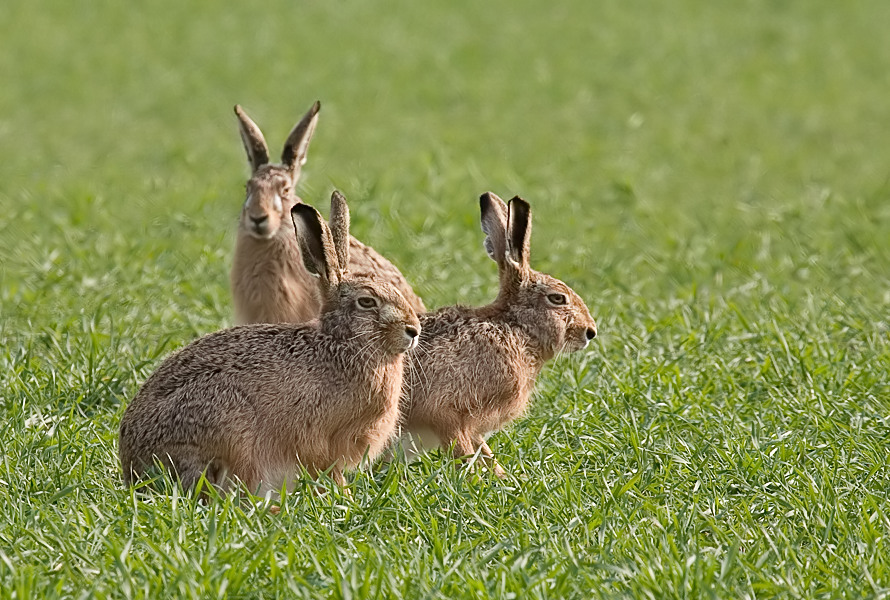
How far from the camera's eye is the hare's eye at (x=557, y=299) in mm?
5531

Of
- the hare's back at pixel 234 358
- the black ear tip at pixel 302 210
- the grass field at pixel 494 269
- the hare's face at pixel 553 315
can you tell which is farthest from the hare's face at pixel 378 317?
the hare's face at pixel 553 315

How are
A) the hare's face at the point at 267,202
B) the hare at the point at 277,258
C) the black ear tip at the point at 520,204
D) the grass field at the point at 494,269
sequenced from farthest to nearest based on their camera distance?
1. the hare at the point at 277,258
2. the hare's face at the point at 267,202
3. the black ear tip at the point at 520,204
4. the grass field at the point at 494,269

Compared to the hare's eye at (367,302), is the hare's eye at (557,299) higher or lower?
lower

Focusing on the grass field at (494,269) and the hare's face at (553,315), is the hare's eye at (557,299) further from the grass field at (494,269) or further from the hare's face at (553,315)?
the grass field at (494,269)

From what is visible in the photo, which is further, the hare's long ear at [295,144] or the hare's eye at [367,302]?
the hare's long ear at [295,144]

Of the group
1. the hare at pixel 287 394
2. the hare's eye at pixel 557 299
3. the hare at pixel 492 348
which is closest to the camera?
the hare at pixel 287 394

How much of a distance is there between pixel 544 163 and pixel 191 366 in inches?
287

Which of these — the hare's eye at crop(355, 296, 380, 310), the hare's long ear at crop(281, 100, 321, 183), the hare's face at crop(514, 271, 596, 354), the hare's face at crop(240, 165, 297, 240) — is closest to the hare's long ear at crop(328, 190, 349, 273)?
the hare's eye at crop(355, 296, 380, 310)

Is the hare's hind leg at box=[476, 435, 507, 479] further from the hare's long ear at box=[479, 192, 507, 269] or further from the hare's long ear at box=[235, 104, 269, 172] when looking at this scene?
the hare's long ear at box=[235, 104, 269, 172]

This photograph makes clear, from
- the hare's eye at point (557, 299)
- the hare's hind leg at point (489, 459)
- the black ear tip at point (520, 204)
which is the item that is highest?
the black ear tip at point (520, 204)

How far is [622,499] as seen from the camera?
455 centimetres

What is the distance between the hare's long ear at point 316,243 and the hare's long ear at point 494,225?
0.81m

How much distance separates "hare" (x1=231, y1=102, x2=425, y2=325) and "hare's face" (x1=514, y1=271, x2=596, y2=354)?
1088mm

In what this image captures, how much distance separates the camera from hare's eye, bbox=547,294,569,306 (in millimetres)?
5531
